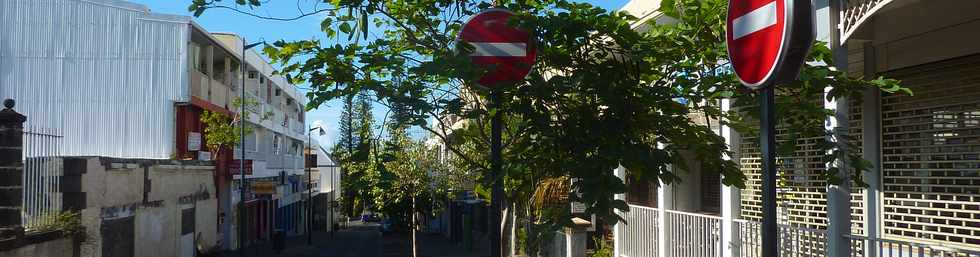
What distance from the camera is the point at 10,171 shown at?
13.1m

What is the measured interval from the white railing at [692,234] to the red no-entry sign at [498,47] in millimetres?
6715

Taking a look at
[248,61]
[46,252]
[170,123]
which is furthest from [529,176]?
[248,61]

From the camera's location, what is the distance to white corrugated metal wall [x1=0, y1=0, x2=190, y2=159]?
85.1ft

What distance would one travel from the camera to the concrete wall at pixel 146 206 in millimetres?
18781

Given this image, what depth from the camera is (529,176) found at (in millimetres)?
4793

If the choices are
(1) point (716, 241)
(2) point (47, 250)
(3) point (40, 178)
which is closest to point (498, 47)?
(1) point (716, 241)

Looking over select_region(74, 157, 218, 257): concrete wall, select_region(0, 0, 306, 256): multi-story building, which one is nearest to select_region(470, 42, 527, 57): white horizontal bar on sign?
select_region(74, 157, 218, 257): concrete wall

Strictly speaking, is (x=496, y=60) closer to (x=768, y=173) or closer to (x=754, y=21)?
(x=754, y=21)

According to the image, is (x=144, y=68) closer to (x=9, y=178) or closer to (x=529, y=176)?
(x=9, y=178)

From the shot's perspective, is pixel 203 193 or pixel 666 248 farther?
pixel 203 193

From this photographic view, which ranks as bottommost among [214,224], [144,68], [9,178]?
[214,224]

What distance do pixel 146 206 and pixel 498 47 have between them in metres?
21.2

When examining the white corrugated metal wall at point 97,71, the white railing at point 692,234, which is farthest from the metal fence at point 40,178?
the white railing at point 692,234

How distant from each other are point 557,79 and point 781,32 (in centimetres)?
169
